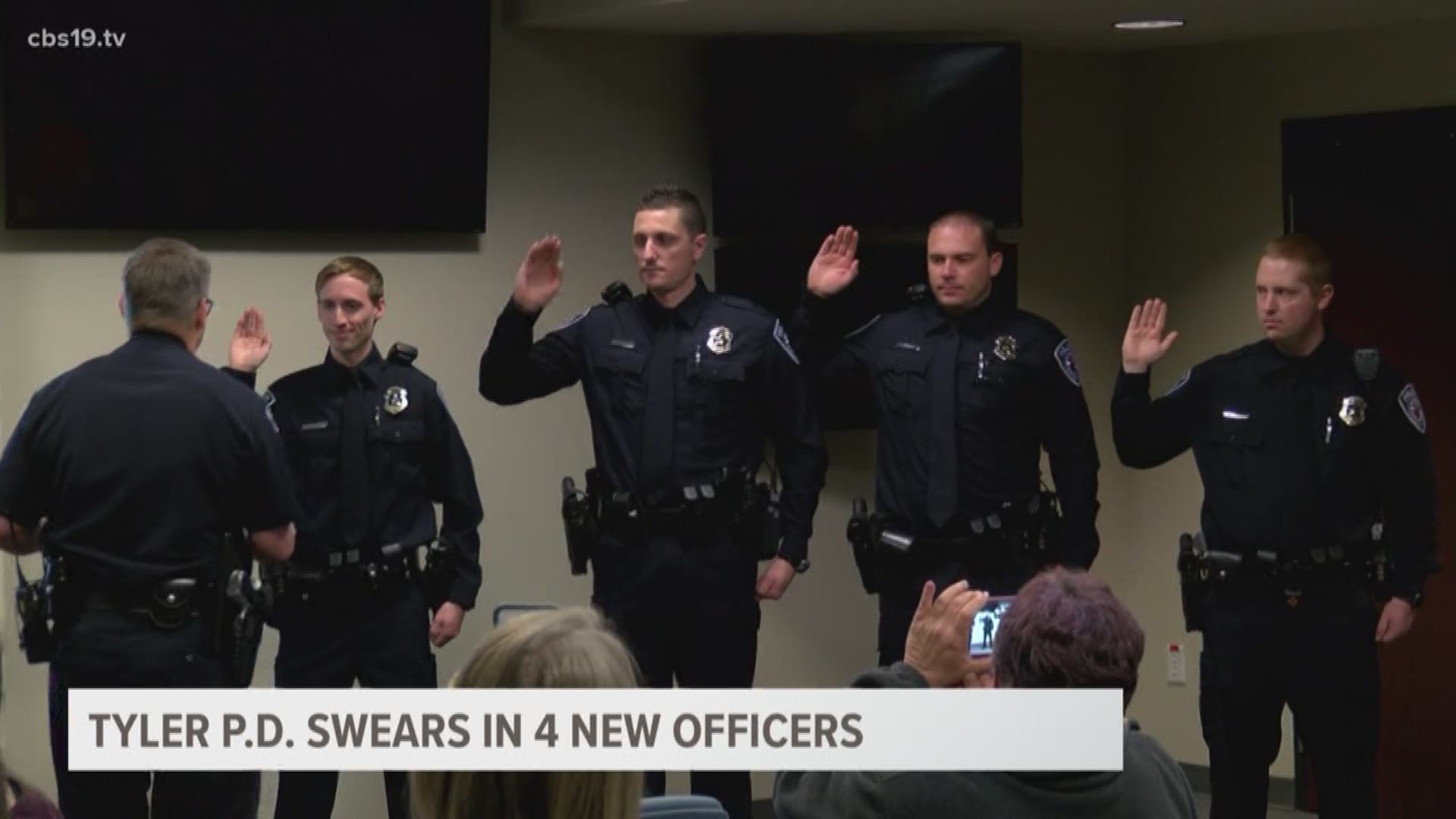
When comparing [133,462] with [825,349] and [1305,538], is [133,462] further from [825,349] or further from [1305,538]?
[1305,538]

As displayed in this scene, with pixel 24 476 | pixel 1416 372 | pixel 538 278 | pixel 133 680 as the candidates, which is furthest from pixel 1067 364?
pixel 24 476

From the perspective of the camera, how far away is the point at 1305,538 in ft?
16.5

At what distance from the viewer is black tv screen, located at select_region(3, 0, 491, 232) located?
5262mm

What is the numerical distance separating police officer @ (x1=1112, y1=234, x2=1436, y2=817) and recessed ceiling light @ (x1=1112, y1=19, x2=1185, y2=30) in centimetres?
102

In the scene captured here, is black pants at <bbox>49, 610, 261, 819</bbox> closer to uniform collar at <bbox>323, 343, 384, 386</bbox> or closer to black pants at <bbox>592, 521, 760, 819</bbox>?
uniform collar at <bbox>323, 343, 384, 386</bbox>

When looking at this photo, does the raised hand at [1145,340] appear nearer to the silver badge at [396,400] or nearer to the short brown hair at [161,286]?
the silver badge at [396,400]

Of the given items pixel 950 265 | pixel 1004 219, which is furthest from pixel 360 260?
pixel 1004 219

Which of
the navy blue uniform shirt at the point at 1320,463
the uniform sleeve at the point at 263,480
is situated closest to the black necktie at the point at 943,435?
the navy blue uniform shirt at the point at 1320,463

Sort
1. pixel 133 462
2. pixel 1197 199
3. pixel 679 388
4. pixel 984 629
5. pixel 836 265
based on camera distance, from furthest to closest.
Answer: pixel 1197 199 → pixel 836 265 → pixel 679 388 → pixel 133 462 → pixel 984 629

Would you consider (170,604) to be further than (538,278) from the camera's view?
No

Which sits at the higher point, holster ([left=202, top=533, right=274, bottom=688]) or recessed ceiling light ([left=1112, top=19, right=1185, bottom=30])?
recessed ceiling light ([left=1112, top=19, right=1185, bottom=30])

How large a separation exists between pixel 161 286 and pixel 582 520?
4.55 feet

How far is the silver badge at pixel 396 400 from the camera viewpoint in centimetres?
521

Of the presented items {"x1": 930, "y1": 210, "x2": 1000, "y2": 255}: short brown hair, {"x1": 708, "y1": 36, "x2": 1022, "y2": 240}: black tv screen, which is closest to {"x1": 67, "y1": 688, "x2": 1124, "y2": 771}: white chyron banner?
{"x1": 930, "y1": 210, "x2": 1000, "y2": 255}: short brown hair
